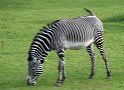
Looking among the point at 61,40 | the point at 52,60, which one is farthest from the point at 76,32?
the point at 52,60

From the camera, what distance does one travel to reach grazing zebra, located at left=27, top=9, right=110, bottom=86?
11523 mm

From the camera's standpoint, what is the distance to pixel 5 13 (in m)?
34.5

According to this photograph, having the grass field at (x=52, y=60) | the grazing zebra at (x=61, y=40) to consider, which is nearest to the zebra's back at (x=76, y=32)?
the grazing zebra at (x=61, y=40)

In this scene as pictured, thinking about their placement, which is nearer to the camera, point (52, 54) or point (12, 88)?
point (12, 88)

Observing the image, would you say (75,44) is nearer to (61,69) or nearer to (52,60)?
(61,69)

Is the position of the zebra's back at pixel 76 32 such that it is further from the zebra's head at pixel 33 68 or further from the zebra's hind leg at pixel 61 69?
the zebra's head at pixel 33 68

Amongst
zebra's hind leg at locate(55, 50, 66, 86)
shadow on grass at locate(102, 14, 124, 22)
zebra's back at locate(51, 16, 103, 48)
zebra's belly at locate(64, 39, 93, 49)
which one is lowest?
shadow on grass at locate(102, 14, 124, 22)

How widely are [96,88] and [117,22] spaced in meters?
16.4

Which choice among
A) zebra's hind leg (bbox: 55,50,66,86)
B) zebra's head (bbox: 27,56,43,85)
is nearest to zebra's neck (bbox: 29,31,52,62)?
zebra's head (bbox: 27,56,43,85)

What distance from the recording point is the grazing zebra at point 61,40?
37.8ft

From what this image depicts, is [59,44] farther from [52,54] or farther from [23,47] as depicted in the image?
[23,47]

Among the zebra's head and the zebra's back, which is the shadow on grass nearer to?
the zebra's back

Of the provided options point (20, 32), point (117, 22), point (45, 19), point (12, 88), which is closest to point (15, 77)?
point (12, 88)

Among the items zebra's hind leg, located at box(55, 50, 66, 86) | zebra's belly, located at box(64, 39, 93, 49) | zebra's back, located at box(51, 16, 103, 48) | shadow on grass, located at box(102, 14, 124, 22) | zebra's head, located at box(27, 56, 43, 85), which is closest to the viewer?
zebra's head, located at box(27, 56, 43, 85)
